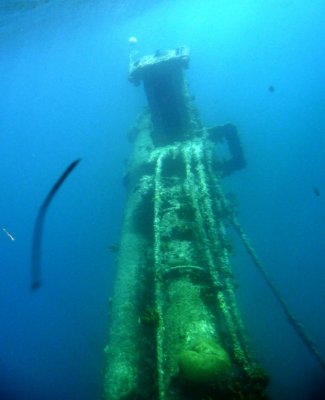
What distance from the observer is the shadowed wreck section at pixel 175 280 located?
3.30 m

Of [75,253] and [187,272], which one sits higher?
[75,253]

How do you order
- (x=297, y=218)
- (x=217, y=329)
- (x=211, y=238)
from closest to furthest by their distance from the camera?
(x=217, y=329)
(x=211, y=238)
(x=297, y=218)

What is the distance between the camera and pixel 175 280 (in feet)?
15.0

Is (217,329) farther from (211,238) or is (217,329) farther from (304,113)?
(304,113)

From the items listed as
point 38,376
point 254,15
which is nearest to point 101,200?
point 38,376

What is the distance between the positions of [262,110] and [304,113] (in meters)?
6.73

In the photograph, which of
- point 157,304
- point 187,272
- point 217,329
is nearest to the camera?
point 217,329

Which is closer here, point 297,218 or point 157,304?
point 157,304

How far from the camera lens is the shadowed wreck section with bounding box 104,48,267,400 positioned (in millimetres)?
3303

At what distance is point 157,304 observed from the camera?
4168 millimetres

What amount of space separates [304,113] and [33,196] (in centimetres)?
3011

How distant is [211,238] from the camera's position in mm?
5199

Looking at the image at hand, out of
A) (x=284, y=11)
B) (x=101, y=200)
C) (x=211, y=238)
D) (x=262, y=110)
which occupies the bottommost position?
(x=211, y=238)

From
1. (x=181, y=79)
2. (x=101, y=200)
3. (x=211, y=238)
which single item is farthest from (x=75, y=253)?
(x=211, y=238)
